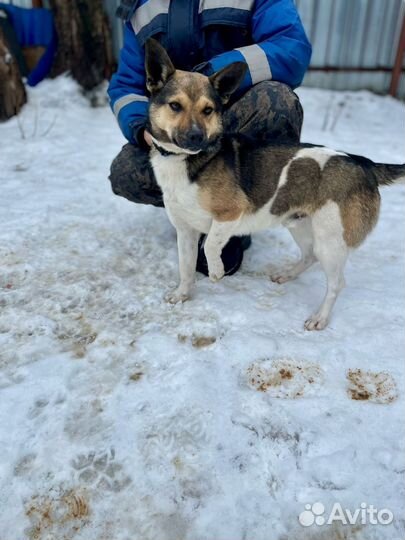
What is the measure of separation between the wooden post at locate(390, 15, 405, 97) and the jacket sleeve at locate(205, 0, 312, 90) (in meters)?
5.11

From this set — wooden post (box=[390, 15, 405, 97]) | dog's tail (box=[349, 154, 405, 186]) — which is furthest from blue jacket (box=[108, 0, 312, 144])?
wooden post (box=[390, 15, 405, 97])

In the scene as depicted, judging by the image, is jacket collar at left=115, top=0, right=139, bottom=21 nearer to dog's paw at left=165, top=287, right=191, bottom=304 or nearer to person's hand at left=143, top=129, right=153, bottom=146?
person's hand at left=143, top=129, right=153, bottom=146

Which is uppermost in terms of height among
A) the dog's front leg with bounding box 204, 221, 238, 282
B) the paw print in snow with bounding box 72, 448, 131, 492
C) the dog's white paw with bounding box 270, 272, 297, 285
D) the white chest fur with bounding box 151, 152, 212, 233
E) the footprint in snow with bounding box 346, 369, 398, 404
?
the white chest fur with bounding box 151, 152, 212, 233

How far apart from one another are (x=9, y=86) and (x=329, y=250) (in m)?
4.93

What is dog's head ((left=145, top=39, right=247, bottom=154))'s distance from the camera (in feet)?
7.64

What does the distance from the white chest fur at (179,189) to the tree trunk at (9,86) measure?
13.2 feet

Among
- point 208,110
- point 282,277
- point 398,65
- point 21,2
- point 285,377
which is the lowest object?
point 282,277

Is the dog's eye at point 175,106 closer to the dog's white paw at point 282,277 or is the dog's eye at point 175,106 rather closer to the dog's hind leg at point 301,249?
the dog's hind leg at point 301,249

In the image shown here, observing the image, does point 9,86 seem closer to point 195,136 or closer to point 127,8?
point 127,8

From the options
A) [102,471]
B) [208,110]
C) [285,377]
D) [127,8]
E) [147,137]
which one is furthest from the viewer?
[127,8]

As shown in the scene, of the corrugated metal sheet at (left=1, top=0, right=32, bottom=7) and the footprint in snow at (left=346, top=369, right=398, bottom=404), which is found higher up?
the corrugated metal sheet at (left=1, top=0, right=32, bottom=7)

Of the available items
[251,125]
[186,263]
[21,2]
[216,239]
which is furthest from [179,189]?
[21,2]

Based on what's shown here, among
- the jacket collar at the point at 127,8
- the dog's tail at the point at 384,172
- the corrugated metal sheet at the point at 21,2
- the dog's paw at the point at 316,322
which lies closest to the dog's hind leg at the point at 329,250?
the dog's paw at the point at 316,322

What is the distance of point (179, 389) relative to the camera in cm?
220
